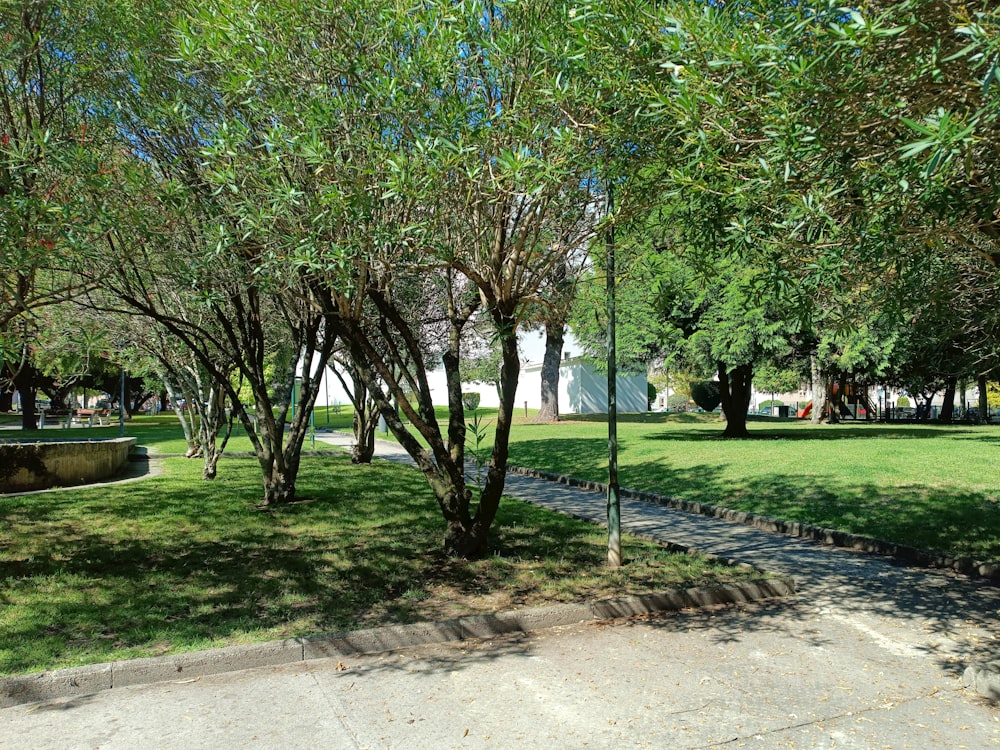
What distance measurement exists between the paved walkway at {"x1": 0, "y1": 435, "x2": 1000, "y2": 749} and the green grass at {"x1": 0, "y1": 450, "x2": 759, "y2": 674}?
0.61 metres

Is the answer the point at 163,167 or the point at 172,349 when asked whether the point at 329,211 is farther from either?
the point at 172,349

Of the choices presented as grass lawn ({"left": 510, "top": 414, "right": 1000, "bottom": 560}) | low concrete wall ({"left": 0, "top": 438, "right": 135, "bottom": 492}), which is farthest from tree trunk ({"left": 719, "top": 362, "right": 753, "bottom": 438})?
low concrete wall ({"left": 0, "top": 438, "right": 135, "bottom": 492})

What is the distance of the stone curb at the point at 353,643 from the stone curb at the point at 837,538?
6.71ft

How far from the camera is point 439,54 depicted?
5.67 m

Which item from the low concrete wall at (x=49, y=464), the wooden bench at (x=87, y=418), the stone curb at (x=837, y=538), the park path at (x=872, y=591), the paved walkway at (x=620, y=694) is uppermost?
the wooden bench at (x=87, y=418)

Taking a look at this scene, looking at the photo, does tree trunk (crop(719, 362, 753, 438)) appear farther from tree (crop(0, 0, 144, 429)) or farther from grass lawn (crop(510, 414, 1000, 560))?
tree (crop(0, 0, 144, 429))

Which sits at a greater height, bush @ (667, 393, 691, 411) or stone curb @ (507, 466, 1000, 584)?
bush @ (667, 393, 691, 411)

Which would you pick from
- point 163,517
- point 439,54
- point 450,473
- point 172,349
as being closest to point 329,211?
point 439,54

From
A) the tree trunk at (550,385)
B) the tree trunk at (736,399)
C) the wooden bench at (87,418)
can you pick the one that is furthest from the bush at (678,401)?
the wooden bench at (87,418)

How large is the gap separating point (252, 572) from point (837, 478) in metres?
9.62

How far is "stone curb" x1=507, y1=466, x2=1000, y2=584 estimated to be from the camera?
7.44 metres

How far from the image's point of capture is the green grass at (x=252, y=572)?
5.57m

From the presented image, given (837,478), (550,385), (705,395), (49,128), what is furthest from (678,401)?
→ (49,128)

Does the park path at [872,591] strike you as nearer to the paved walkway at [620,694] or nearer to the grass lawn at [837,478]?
the paved walkway at [620,694]
